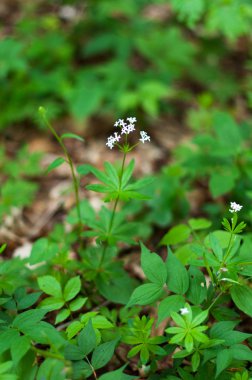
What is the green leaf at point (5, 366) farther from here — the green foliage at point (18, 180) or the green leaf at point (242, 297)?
the green foliage at point (18, 180)

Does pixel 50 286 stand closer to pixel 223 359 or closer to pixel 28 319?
pixel 28 319

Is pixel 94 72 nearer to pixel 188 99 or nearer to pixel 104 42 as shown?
pixel 104 42

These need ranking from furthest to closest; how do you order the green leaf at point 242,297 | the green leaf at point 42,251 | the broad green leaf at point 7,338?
the green leaf at point 42,251 → the green leaf at point 242,297 → the broad green leaf at point 7,338

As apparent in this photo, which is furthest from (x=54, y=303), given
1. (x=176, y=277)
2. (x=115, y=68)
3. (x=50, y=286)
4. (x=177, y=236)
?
(x=115, y=68)

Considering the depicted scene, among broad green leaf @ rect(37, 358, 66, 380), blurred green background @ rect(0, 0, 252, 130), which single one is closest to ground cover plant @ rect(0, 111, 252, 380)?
broad green leaf @ rect(37, 358, 66, 380)

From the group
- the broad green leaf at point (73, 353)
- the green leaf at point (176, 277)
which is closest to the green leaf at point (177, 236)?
the green leaf at point (176, 277)

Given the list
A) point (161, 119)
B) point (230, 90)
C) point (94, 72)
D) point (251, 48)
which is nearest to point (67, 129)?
point (94, 72)

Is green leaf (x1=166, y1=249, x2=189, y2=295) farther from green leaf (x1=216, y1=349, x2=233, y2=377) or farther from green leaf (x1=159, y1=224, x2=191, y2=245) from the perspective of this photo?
green leaf (x1=159, y1=224, x2=191, y2=245)
